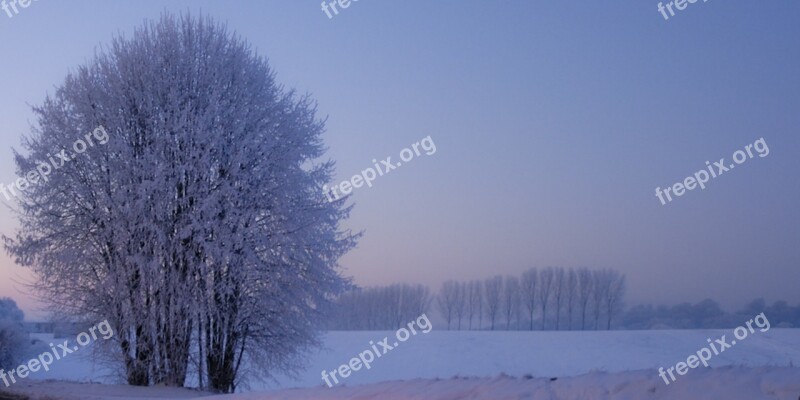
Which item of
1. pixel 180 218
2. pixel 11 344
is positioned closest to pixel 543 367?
pixel 180 218

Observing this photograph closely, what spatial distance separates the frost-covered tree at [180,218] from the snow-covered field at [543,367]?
8.37 feet

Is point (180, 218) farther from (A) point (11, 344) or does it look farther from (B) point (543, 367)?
(B) point (543, 367)

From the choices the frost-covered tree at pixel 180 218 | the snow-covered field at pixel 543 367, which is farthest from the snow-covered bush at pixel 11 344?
the frost-covered tree at pixel 180 218

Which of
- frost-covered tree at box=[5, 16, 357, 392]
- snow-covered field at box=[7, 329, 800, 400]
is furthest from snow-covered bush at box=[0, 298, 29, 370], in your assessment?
frost-covered tree at box=[5, 16, 357, 392]

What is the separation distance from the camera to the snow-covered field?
912 centimetres

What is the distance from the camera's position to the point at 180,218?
72.2ft

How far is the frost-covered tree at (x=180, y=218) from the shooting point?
70.9 ft

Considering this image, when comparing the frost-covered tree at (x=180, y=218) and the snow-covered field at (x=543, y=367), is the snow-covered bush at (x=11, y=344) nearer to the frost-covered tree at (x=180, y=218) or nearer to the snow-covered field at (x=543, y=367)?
the snow-covered field at (x=543, y=367)

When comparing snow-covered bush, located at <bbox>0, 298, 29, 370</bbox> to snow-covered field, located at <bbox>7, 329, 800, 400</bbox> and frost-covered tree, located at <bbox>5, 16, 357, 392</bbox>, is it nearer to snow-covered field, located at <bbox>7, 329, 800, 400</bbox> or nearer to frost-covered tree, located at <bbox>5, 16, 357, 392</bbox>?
snow-covered field, located at <bbox>7, 329, 800, 400</bbox>

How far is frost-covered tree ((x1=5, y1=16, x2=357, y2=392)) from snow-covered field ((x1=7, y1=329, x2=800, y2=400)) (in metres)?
2.55

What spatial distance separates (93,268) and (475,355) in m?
15.9

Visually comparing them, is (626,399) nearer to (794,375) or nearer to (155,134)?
(794,375)

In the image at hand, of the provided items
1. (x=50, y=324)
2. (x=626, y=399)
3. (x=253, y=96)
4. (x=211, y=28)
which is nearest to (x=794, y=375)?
(x=626, y=399)

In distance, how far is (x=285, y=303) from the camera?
73.4 ft
